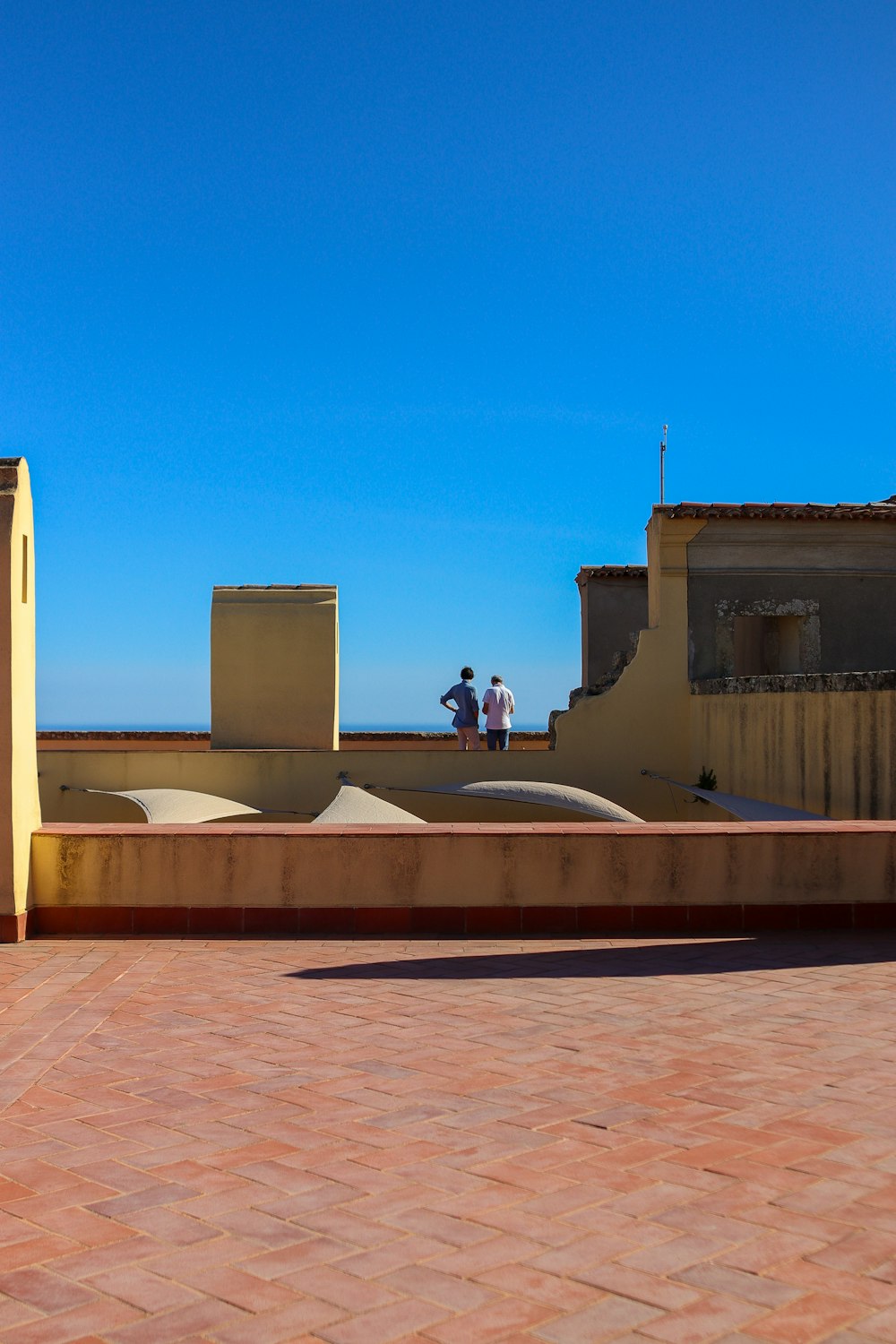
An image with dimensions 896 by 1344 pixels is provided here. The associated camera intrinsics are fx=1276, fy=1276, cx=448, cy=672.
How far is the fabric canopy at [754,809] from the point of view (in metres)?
13.8

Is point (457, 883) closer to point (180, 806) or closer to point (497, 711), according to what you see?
point (180, 806)

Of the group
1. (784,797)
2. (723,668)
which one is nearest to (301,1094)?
(784,797)

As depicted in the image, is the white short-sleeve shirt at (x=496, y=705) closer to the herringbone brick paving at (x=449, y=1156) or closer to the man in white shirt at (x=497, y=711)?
the man in white shirt at (x=497, y=711)

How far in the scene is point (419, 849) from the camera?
7785 millimetres

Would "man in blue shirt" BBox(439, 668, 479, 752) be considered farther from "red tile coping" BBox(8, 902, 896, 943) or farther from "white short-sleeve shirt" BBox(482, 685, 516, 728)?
"red tile coping" BBox(8, 902, 896, 943)

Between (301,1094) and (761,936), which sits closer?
(301,1094)

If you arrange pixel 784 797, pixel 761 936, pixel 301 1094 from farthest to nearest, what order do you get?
pixel 784 797
pixel 761 936
pixel 301 1094

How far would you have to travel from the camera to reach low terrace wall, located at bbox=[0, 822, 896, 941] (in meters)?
7.77

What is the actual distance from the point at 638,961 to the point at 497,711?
36.4 ft

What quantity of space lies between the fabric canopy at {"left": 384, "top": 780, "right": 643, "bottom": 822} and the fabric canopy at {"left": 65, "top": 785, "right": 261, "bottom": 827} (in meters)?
2.55

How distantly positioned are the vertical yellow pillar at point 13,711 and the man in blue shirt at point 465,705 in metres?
10.3

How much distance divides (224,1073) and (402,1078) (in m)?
0.69

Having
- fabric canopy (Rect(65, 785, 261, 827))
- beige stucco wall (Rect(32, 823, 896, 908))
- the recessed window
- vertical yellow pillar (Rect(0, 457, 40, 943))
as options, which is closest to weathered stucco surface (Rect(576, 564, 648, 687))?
the recessed window

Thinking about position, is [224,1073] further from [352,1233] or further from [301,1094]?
[352,1233]
